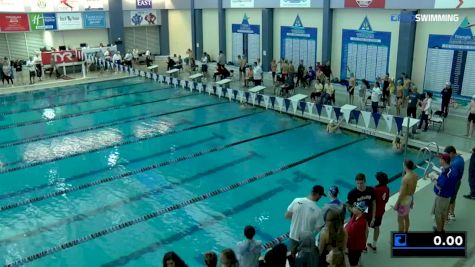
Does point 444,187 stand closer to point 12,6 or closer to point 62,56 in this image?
point 62,56

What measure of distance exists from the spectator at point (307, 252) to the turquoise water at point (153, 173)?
2302 mm

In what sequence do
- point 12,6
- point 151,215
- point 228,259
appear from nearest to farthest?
point 228,259 < point 151,215 < point 12,6

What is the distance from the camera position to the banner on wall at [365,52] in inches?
574

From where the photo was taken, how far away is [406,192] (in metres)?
5.16

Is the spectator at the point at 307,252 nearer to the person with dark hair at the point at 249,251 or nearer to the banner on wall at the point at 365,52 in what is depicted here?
the person with dark hair at the point at 249,251

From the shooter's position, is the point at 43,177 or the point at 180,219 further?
the point at 43,177

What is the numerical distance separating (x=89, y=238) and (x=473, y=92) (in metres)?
11.2

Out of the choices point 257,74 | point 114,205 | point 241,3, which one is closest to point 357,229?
point 114,205

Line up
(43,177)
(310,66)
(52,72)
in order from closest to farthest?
(43,177) → (310,66) → (52,72)

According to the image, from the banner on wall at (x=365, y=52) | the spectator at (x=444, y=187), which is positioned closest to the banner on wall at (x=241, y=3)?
the banner on wall at (x=365, y=52)

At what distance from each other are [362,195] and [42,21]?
19629 mm

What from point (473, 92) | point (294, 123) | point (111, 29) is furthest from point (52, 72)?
point (473, 92)

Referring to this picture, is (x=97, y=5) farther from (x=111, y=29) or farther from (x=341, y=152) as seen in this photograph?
(x=341, y=152)

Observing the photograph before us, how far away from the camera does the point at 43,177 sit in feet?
29.2
